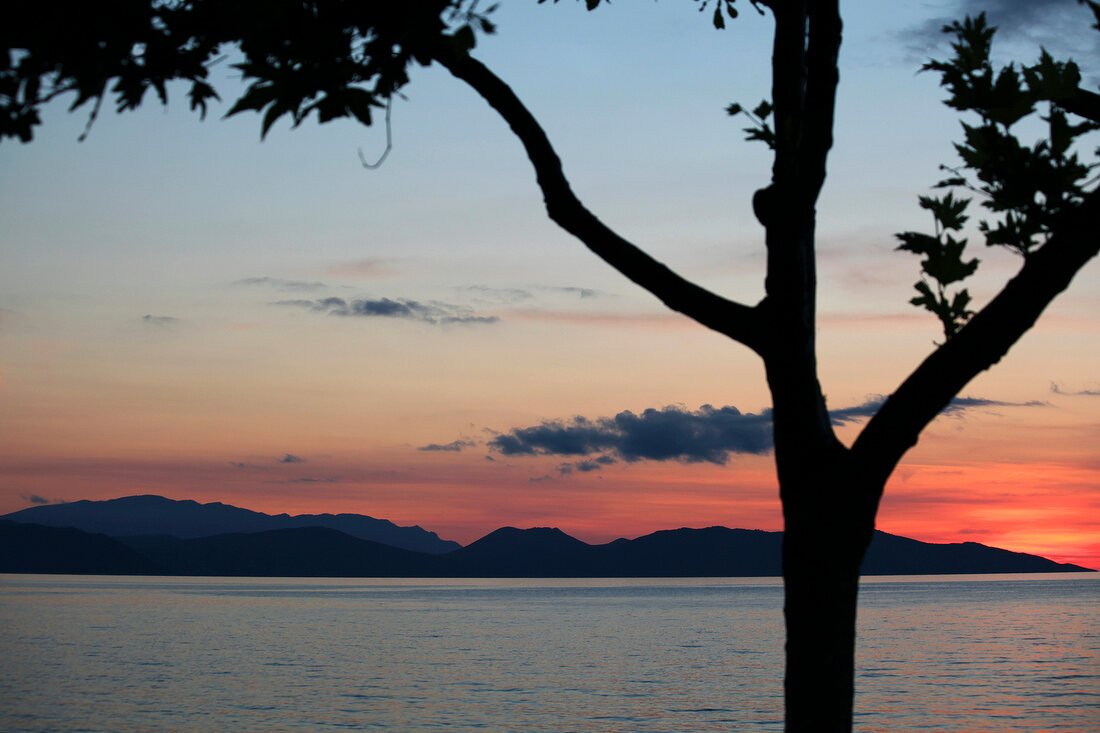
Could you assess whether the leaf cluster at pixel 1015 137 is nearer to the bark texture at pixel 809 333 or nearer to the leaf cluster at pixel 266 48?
the bark texture at pixel 809 333

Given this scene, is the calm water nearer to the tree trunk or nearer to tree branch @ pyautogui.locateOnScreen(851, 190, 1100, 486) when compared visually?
the tree trunk

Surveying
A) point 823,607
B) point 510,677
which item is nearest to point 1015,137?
point 823,607

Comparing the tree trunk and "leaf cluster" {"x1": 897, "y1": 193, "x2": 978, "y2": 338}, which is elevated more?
"leaf cluster" {"x1": 897, "y1": 193, "x2": 978, "y2": 338}

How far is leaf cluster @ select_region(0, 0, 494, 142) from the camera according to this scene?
14.4 feet

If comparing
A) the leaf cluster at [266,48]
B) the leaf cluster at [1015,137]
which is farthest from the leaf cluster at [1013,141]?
the leaf cluster at [266,48]

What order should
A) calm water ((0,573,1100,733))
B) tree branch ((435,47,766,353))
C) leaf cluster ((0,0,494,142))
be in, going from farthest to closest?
calm water ((0,573,1100,733)) < tree branch ((435,47,766,353)) < leaf cluster ((0,0,494,142))

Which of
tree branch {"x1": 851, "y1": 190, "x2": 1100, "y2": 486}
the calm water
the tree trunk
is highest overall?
tree branch {"x1": 851, "y1": 190, "x2": 1100, "y2": 486}

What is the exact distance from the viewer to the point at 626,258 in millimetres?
5922

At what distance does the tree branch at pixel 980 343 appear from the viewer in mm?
4879

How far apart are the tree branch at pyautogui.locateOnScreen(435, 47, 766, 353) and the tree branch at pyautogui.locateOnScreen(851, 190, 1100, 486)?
3.01 ft

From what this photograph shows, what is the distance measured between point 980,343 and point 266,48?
13.0 feet

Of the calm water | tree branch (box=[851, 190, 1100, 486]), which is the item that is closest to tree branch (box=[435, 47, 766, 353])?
tree branch (box=[851, 190, 1100, 486])

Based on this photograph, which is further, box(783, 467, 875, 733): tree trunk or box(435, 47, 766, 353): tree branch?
box(435, 47, 766, 353): tree branch

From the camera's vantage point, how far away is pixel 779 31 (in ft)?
20.6
